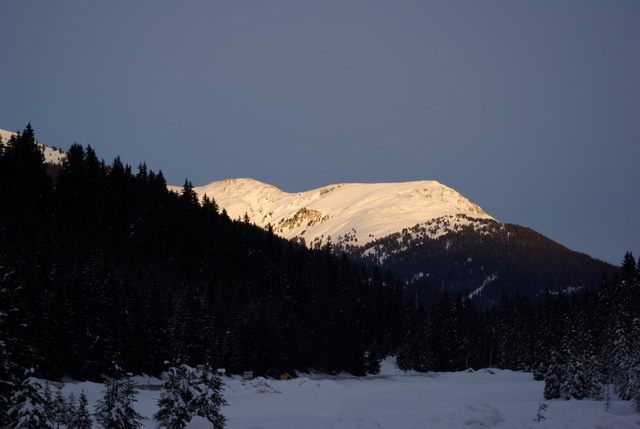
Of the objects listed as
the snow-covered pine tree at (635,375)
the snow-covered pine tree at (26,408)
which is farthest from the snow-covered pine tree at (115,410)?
the snow-covered pine tree at (635,375)

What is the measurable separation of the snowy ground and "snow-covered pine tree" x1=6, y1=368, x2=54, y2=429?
5.15 m

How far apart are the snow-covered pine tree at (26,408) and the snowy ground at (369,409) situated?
5146 mm

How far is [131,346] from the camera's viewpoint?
59.5 metres

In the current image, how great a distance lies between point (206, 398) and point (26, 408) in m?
5.88

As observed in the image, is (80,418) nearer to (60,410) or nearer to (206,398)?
(60,410)

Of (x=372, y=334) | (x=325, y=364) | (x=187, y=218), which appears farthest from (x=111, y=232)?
(x=372, y=334)

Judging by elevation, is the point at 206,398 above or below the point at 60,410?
above

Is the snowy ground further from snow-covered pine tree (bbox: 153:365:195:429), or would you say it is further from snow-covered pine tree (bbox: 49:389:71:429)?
snow-covered pine tree (bbox: 49:389:71:429)

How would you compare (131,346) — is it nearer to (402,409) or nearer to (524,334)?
(402,409)

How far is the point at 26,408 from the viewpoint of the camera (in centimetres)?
1906

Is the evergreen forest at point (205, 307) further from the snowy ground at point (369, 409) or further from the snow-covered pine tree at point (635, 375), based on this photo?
the snowy ground at point (369, 409)

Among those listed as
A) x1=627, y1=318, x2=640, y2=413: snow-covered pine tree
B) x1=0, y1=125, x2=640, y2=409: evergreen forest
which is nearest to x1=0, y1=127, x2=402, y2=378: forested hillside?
x1=0, y1=125, x2=640, y2=409: evergreen forest

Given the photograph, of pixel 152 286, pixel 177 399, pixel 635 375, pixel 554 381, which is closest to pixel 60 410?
pixel 177 399

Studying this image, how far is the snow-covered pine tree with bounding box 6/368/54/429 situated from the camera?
62.4 ft
